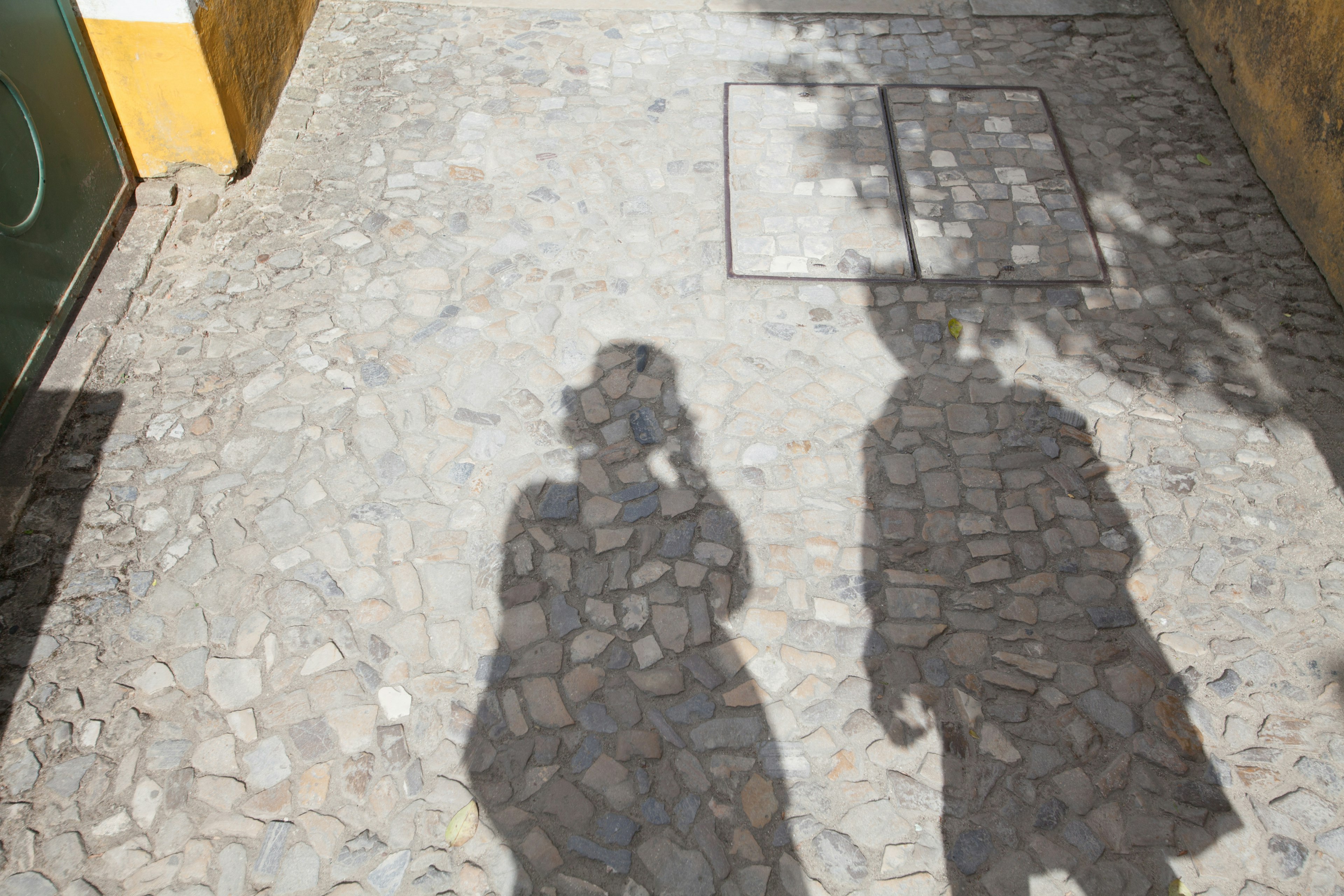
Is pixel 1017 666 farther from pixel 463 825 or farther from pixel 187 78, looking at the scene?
pixel 187 78

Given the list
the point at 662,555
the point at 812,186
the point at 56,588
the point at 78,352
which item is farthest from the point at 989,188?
the point at 56,588

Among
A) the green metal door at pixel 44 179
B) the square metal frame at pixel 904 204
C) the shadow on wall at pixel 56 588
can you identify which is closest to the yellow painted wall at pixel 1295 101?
the square metal frame at pixel 904 204

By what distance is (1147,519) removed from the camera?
4.07 metres

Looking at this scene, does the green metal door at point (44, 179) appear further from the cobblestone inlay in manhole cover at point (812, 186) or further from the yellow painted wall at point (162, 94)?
the cobblestone inlay in manhole cover at point (812, 186)

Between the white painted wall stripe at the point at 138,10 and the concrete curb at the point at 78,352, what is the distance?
94cm

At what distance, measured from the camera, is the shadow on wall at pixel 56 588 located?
332 cm

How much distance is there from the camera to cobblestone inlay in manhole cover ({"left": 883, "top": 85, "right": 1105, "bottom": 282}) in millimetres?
5156

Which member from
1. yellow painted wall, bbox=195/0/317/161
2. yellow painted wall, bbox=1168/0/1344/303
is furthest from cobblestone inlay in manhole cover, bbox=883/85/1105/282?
yellow painted wall, bbox=195/0/317/161

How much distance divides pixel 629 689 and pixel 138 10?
4.53m

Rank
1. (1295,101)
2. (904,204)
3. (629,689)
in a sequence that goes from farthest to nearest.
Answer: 1. (904,204)
2. (1295,101)
3. (629,689)

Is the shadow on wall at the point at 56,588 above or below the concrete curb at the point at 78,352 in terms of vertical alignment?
below

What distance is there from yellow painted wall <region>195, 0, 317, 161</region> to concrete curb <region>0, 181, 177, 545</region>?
642mm

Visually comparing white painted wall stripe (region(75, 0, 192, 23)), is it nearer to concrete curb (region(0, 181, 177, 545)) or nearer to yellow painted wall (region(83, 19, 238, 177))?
yellow painted wall (region(83, 19, 238, 177))

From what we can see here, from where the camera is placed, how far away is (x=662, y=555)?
13.0 ft
